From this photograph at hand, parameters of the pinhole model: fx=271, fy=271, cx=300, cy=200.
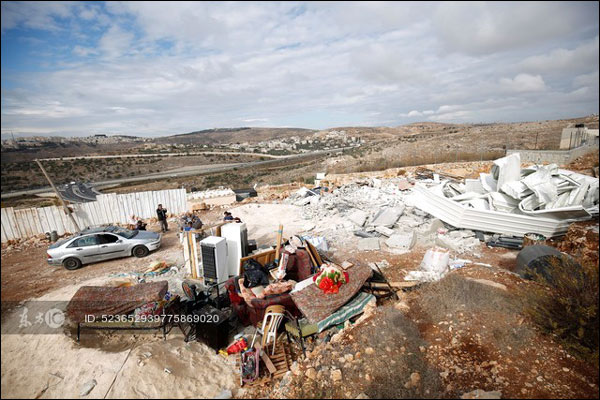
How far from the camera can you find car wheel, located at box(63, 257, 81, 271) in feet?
29.2

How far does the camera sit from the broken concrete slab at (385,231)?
9.81 m

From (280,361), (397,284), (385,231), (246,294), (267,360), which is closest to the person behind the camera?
(267,360)

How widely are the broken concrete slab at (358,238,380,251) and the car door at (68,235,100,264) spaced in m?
8.87

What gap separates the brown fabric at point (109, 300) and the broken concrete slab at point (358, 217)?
25.5 ft

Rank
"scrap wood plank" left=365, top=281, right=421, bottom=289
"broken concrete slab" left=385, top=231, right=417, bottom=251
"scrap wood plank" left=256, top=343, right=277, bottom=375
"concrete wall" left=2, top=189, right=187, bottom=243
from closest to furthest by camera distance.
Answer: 1. "scrap wood plank" left=256, top=343, right=277, bottom=375
2. "scrap wood plank" left=365, top=281, right=421, bottom=289
3. "broken concrete slab" left=385, top=231, right=417, bottom=251
4. "concrete wall" left=2, top=189, right=187, bottom=243

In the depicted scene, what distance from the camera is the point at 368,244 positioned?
908 centimetres

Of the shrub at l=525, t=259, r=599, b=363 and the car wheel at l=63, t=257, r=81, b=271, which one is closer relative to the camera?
the shrub at l=525, t=259, r=599, b=363

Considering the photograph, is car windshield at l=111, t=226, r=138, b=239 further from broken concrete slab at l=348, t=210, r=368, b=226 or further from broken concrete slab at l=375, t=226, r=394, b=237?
broken concrete slab at l=375, t=226, r=394, b=237

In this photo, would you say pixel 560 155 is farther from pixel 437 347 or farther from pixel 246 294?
pixel 246 294

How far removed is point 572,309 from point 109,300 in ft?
25.0

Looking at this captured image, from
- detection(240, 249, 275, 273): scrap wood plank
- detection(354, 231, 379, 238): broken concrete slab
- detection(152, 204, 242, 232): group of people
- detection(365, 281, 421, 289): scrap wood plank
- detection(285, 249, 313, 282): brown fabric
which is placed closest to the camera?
detection(365, 281, 421, 289): scrap wood plank

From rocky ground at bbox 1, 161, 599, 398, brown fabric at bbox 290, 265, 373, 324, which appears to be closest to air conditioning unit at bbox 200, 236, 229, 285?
rocky ground at bbox 1, 161, 599, 398

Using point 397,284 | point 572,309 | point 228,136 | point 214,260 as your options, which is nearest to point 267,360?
point 214,260

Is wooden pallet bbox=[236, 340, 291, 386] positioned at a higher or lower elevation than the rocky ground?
lower
